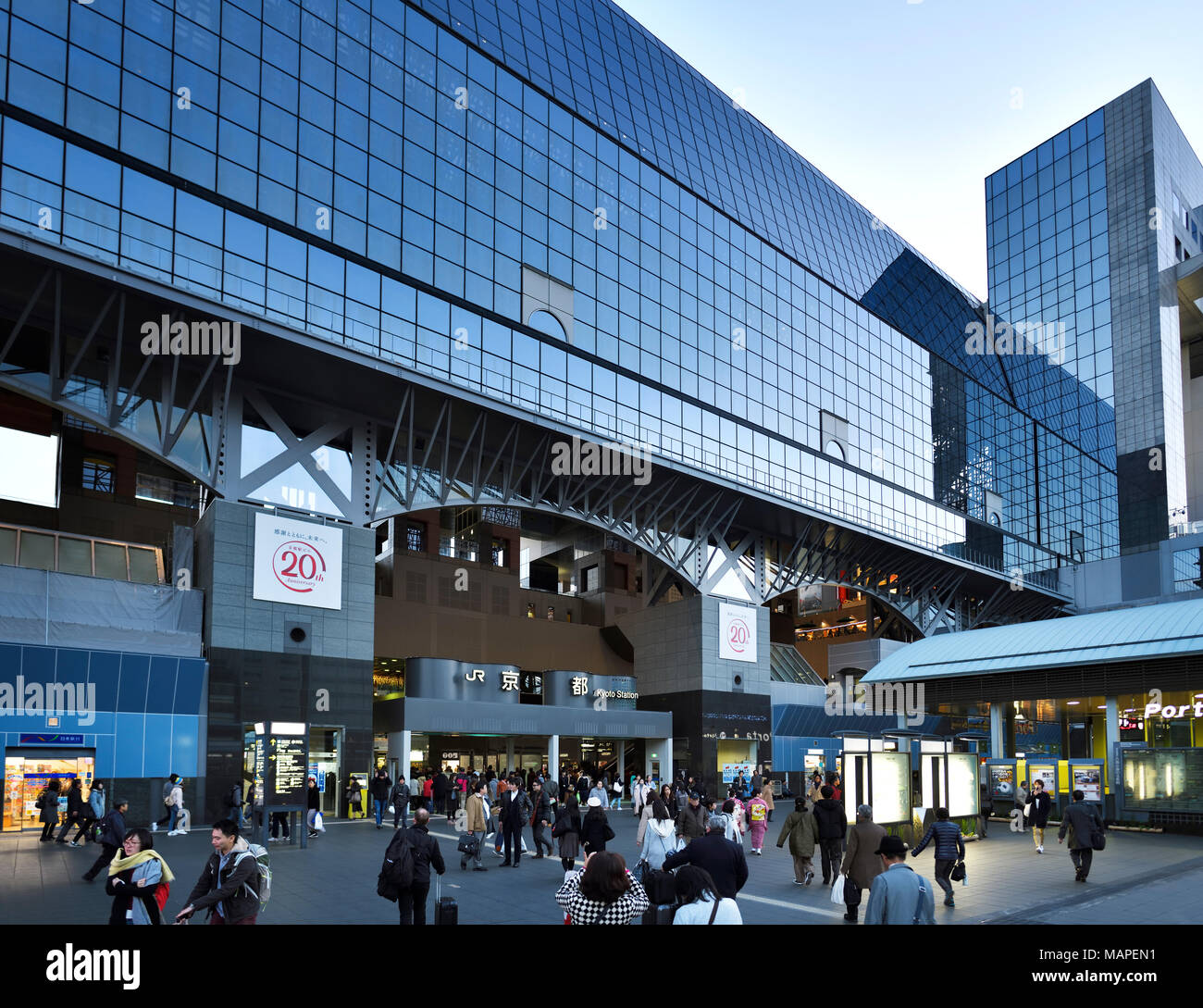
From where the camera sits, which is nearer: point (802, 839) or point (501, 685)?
point (802, 839)

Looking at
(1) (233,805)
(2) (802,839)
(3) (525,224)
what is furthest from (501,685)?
(2) (802,839)

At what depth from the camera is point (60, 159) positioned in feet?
90.1

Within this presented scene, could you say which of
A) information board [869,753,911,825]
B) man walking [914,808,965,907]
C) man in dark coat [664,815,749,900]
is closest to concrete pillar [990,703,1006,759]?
information board [869,753,911,825]

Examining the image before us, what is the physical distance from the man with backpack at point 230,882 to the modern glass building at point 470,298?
21180 mm

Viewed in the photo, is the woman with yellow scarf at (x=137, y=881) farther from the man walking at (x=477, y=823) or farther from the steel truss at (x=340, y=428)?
the steel truss at (x=340, y=428)

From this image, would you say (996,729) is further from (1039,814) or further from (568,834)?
(568,834)

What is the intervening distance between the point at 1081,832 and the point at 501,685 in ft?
88.2

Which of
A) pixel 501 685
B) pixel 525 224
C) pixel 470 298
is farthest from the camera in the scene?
pixel 501 685

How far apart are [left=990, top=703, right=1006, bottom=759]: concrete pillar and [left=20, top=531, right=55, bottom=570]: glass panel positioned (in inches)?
1221

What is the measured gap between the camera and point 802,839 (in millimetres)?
17156

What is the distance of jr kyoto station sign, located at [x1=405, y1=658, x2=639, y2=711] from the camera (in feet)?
127

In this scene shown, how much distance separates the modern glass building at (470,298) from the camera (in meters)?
28.8

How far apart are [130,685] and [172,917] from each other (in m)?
15.7

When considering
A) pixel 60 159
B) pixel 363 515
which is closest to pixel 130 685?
pixel 363 515
